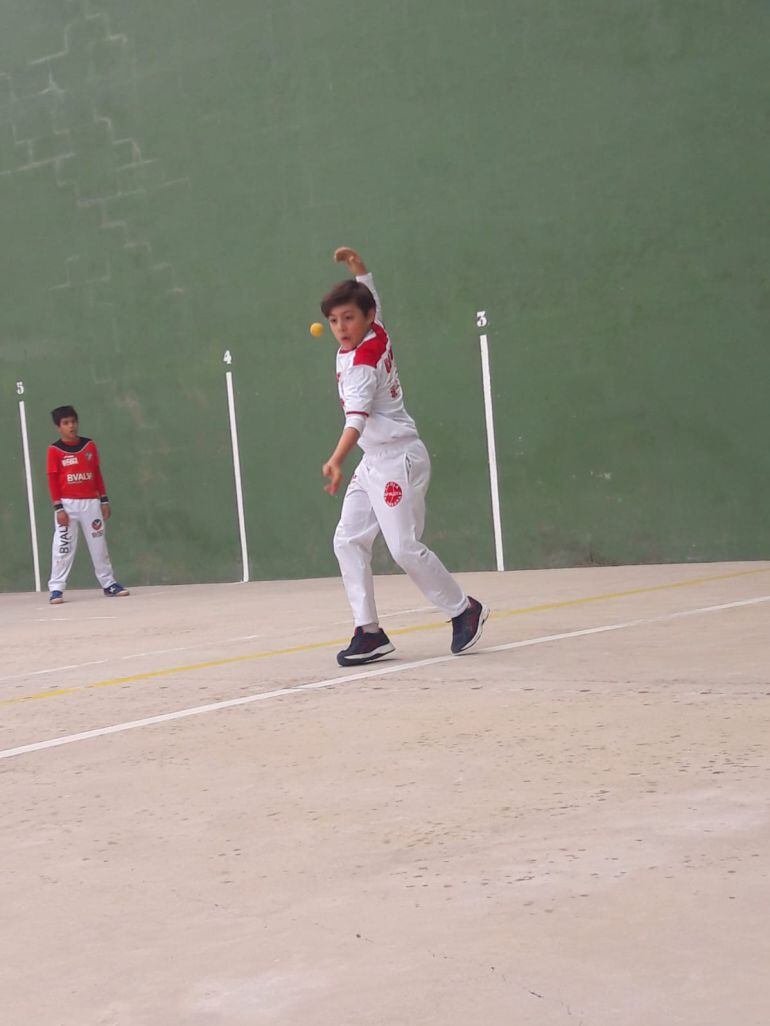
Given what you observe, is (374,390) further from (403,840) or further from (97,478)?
(97,478)

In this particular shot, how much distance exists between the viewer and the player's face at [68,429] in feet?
41.5

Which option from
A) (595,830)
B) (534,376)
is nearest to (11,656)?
(534,376)

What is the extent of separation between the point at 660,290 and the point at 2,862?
25.4 feet

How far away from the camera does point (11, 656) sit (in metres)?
7.61

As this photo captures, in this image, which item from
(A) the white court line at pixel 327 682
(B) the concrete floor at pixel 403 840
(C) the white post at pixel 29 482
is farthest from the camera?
(C) the white post at pixel 29 482

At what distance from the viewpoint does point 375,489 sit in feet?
19.0

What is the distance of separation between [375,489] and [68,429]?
24.4ft

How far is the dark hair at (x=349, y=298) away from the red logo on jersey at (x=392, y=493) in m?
0.69

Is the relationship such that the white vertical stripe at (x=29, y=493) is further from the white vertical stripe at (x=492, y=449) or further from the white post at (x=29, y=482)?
the white vertical stripe at (x=492, y=449)

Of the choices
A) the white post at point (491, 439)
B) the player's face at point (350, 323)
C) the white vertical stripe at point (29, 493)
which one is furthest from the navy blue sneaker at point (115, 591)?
Result: the player's face at point (350, 323)

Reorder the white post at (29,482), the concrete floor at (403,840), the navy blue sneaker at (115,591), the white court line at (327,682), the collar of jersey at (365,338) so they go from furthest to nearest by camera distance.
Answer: the white post at (29,482) < the navy blue sneaker at (115,591) < the collar of jersey at (365,338) < the white court line at (327,682) < the concrete floor at (403,840)

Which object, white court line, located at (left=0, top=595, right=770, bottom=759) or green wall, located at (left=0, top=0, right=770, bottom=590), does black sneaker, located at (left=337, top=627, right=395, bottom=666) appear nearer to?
white court line, located at (left=0, top=595, right=770, bottom=759)

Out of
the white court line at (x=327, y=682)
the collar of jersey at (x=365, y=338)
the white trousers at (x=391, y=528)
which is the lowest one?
the white court line at (x=327, y=682)

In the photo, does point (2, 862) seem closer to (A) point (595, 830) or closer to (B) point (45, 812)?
(B) point (45, 812)
